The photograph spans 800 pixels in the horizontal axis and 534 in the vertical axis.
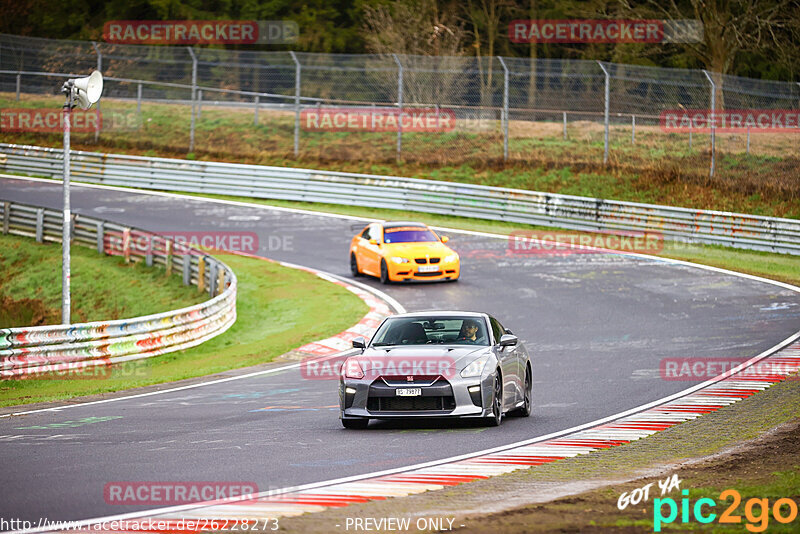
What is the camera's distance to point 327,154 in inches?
1695

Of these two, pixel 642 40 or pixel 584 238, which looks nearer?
pixel 584 238

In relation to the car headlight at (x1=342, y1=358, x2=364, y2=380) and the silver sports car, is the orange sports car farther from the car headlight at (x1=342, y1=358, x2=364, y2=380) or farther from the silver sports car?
the car headlight at (x1=342, y1=358, x2=364, y2=380)

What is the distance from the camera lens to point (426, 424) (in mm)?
12383

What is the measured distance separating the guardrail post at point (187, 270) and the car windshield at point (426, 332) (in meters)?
14.6

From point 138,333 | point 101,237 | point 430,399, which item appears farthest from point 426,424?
point 101,237

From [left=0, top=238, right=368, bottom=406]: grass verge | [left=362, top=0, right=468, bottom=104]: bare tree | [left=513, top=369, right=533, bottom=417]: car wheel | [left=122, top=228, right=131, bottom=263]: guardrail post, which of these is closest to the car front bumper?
[left=513, top=369, right=533, bottom=417]: car wheel

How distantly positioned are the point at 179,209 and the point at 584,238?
13305mm

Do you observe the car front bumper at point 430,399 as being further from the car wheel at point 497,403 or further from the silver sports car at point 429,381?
the car wheel at point 497,403

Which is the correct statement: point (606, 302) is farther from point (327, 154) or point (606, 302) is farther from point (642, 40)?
point (642, 40)

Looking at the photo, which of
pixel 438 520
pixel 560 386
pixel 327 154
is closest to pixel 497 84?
pixel 327 154

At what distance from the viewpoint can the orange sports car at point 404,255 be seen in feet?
83.6

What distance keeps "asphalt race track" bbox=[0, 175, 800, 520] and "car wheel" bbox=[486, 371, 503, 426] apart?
16 cm

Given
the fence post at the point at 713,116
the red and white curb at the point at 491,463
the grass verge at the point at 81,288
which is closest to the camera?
the red and white curb at the point at 491,463

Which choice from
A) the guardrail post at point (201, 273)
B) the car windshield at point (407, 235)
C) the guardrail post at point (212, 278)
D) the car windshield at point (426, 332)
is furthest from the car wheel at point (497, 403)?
the guardrail post at point (201, 273)
